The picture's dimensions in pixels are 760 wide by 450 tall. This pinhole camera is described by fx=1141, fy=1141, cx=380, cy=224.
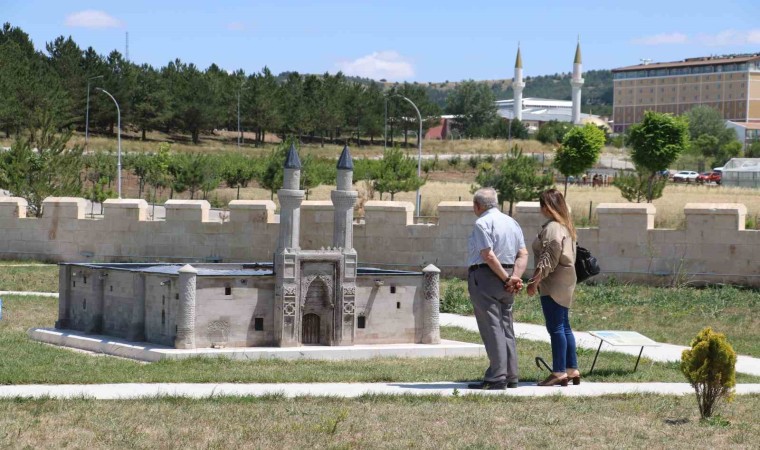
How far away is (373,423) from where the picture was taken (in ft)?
29.3

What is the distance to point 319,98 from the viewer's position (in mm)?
99250

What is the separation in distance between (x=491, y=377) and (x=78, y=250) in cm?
1883

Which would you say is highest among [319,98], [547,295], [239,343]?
[319,98]

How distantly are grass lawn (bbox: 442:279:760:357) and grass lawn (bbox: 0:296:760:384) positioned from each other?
3.60 meters

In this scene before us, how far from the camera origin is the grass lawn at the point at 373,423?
832 cm

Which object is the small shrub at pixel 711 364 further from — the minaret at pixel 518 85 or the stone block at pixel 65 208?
the minaret at pixel 518 85

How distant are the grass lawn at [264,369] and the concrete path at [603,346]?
23.6 inches

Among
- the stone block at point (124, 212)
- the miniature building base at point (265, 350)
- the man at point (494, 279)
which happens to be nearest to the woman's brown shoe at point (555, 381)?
the man at point (494, 279)

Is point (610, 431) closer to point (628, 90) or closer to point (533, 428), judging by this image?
point (533, 428)

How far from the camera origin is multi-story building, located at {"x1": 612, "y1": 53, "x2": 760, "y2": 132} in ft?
552

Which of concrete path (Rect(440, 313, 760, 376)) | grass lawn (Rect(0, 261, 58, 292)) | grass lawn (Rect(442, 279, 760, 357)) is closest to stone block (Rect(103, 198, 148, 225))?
grass lawn (Rect(0, 261, 58, 292))

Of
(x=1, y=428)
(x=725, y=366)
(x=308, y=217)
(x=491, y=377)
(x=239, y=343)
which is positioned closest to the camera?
(x=1, y=428)

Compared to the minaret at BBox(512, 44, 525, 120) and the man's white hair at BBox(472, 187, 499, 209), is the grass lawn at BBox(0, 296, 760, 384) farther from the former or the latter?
the minaret at BBox(512, 44, 525, 120)

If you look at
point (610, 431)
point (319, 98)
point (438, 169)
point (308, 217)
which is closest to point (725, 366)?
point (610, 431)
